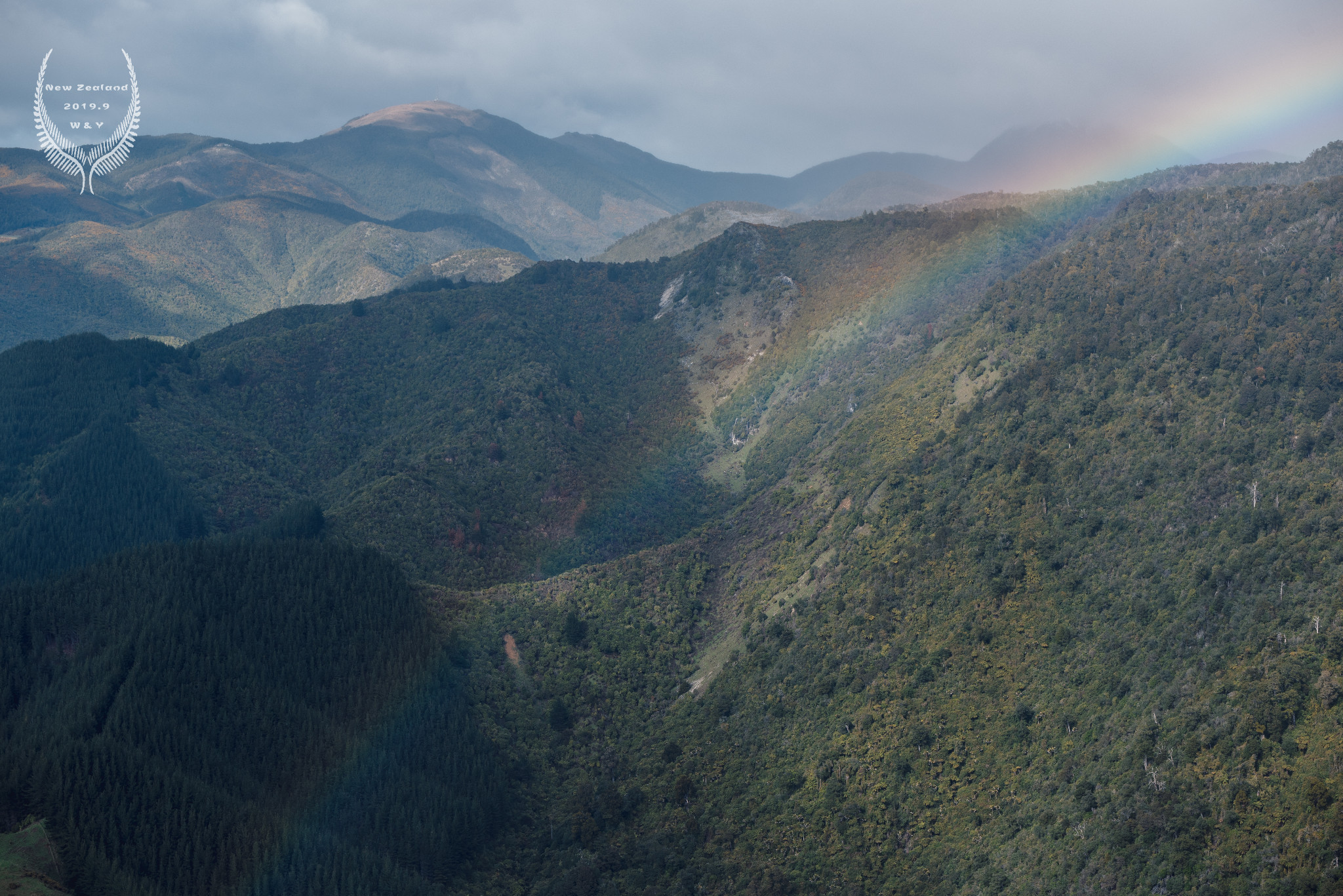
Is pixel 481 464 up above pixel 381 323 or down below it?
below

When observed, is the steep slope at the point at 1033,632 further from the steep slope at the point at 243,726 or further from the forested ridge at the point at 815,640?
the steep slope at the point at 243,726

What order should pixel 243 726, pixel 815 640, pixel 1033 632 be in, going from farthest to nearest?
pixel 815 640
pixel 243 726
pixel 1033 632

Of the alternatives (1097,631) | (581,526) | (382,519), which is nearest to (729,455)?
(581,526)

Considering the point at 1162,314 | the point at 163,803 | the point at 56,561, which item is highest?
the point at 1162,314

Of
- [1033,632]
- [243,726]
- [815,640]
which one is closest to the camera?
[1033,632]

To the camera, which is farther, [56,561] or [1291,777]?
[56,561]

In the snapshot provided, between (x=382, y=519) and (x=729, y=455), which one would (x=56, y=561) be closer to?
(x=382, y=519)

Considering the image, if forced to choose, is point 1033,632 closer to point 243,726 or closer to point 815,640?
point 815,640

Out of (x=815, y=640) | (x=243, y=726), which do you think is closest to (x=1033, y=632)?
(x=815, y=640)
